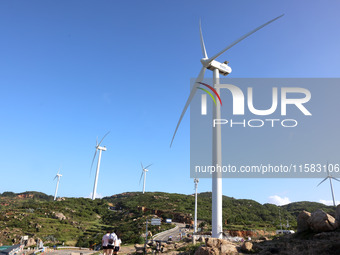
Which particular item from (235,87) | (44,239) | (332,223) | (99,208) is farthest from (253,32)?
(99,208)

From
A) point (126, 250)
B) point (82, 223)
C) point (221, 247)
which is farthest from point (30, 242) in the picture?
point (221, 247)

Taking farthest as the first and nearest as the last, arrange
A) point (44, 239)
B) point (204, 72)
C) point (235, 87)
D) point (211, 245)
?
point (44, 239) → point (204, 72) → point (235, 87) → point (211, 245)

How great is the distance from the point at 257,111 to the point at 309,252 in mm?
15618

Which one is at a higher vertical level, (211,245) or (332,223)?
(332,223)

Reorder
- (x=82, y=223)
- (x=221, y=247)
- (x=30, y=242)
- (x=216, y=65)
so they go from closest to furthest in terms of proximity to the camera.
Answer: (x=221, y=247)
(x=216, y=65)
(x=30, y=242)
(x=82, y=223)

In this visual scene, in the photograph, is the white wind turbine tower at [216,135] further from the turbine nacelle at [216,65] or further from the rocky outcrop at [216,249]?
the rocky outcrop at [216,249]

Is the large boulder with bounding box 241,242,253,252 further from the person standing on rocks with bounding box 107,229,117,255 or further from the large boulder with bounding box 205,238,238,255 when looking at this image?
the person standing on rocks with bounding box 107,229,117,255

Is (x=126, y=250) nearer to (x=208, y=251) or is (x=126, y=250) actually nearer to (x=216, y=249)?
(x=208, y=251)

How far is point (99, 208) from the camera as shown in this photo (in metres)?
114

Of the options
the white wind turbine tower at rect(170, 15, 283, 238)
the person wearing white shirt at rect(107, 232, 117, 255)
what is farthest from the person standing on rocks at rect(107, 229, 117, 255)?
the white wind turbine tower at rect(170, 15, 283, 238)

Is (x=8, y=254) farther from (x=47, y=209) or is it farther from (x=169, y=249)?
(x=47, y=209)

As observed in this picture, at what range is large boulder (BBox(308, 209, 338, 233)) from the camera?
2039cm

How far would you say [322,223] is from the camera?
20641mm

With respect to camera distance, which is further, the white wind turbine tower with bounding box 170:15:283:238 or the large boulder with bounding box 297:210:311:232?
the white wind turbine tower with bounding box 170:15:283:238
